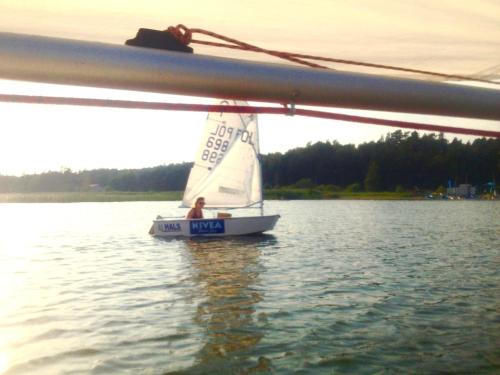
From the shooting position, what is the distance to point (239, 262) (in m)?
24.9

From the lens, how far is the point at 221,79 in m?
3.07

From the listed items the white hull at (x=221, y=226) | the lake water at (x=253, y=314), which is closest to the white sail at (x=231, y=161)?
the white hull at (x=221, y=226)

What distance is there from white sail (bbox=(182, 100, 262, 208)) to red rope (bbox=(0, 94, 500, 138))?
1153 inches

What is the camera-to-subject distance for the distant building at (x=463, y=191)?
165500 millimetres

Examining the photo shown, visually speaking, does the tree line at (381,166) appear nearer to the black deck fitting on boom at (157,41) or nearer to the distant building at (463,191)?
the distant building at (463,191)

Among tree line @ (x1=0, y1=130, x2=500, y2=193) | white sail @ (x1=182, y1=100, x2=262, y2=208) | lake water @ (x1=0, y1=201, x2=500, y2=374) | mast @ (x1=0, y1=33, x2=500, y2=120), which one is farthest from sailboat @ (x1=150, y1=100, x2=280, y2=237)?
tree line @ (x1=0, y1=130, x2=500, y2=193)

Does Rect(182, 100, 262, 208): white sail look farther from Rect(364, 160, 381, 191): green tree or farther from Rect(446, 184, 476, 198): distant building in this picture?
Rect(364, 160, 381, 191): green tree

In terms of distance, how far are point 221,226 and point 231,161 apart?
355cm

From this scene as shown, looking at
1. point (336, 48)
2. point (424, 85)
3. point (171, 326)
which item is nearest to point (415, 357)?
point (171, 326)

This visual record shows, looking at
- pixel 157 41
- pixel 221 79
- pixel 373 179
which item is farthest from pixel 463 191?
pixel 157 41

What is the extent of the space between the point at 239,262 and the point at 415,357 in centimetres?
1515

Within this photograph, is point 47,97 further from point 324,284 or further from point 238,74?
point 324,284

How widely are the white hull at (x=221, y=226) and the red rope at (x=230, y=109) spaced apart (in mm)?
29638

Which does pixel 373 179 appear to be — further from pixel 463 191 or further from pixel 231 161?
pixel 231 161
